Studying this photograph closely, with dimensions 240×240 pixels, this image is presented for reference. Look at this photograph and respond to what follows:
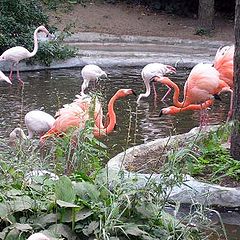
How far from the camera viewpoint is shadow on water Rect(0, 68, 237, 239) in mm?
7449

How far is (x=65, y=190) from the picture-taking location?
3.44 m

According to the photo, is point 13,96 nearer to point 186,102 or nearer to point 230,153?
point 186,102

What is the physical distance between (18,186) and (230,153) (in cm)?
238

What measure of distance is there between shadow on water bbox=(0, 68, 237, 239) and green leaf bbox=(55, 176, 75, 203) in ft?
8.90

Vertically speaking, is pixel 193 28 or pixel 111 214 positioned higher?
pixel 111 214

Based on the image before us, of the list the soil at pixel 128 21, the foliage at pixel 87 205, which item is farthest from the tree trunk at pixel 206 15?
the foliage at pixel 87 205

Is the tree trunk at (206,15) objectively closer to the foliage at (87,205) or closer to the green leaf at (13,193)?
the foliage at (87,205)

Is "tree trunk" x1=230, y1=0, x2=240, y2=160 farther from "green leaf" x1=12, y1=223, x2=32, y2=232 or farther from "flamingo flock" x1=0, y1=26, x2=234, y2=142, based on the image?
"green leaf" x1=12, y1=223, x2=32, y2=232

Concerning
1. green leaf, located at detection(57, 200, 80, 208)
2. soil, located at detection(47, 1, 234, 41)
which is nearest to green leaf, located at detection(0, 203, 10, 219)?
green leaf, located at detection(57, 200, 80, 208)

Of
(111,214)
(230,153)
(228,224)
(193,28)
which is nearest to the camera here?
(111,214)

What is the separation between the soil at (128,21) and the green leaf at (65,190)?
44.1ft

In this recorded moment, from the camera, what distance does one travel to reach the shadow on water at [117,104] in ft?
24.4

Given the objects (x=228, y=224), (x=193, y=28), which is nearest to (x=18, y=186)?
(x=228, y=224)

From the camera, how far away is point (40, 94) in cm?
952
